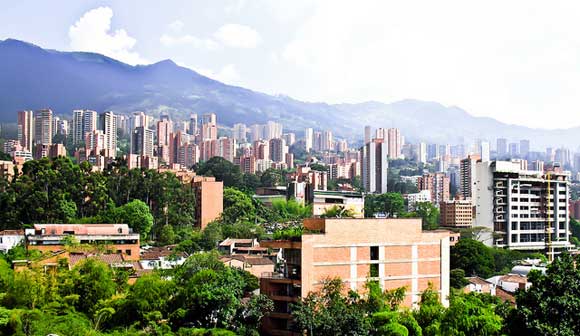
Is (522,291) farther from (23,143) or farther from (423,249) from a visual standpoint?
(23,143)

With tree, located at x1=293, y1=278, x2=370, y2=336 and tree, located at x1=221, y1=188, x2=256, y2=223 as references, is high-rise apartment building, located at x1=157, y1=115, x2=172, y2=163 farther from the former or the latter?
tree, located at x1=293, y1=278, x2=370, y2=336

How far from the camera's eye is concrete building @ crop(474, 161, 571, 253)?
39625mm

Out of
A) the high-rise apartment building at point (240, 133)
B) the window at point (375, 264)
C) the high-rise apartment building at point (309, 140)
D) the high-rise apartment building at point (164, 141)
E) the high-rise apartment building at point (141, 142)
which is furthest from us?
the high-rise apartment building at point (240, 133)

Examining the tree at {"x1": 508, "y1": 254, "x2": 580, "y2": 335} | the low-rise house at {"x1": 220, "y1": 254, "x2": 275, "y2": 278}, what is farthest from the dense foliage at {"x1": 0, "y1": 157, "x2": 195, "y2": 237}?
the tree at {"x1": 508, "y1": 254, "x2": 580, "y2": 335}

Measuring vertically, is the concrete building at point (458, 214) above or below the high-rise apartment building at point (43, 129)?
below

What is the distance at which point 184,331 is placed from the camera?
15.0 meters

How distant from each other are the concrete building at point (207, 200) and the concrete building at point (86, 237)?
13.5 m

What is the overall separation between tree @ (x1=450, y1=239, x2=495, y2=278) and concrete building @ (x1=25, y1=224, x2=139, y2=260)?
42.7 ft

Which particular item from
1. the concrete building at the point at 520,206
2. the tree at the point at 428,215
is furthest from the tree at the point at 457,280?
the tree at the point at 428,215

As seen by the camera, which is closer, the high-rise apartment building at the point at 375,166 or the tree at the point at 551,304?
the tree at the point at 551,304

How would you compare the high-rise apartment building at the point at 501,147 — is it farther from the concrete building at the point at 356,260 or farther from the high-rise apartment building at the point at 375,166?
the concrete building at the point at 356,260

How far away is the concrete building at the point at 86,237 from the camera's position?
2509cm

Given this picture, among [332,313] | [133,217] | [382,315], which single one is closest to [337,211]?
[133,217]

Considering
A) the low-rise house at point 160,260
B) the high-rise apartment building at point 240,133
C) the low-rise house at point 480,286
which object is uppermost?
the high-rise apartment building at point 240,133
